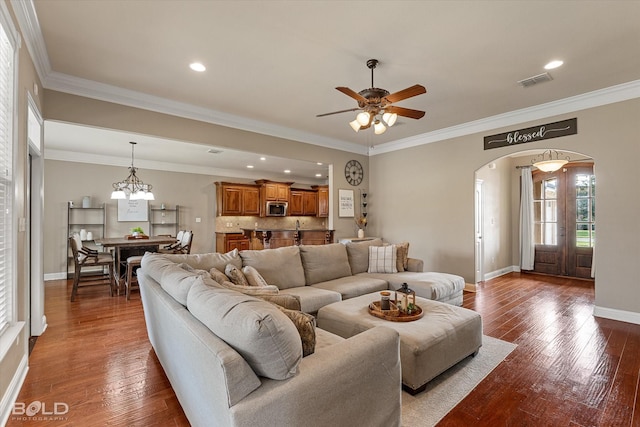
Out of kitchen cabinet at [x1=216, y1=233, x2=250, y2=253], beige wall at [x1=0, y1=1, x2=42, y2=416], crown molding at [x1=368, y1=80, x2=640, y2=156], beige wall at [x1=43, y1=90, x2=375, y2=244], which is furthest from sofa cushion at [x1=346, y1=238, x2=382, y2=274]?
kitchen cabinet at [x1=216, y1=233, x2=250, y2=253]

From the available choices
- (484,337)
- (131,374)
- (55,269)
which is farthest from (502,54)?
(55,269)

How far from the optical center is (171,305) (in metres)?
1.78

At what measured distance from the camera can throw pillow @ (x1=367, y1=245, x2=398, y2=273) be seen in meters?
4.20

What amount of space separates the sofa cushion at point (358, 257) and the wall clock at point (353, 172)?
2109mm

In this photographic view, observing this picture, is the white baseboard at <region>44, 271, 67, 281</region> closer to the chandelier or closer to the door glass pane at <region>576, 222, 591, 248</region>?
the chandelier

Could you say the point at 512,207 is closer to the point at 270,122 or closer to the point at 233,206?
the point at 270,122

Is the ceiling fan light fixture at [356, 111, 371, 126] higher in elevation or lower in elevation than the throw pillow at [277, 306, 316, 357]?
higher

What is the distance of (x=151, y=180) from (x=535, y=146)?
7828 millimetres

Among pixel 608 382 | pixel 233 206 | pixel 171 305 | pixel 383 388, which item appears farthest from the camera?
pixel 233 206

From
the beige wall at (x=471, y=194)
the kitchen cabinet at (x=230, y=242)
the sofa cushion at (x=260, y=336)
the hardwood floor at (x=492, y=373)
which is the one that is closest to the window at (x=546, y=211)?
the beige wall at (x=471, y=194)

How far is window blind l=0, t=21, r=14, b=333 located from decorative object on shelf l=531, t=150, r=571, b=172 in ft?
21.4

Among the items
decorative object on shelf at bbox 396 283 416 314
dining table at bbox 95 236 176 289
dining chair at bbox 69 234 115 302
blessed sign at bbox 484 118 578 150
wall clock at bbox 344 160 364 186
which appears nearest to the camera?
decorative object on shelf at bbox 396 283 416 314

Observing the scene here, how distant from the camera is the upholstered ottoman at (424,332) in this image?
211 centimetres

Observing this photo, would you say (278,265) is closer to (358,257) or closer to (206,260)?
(206,260)
